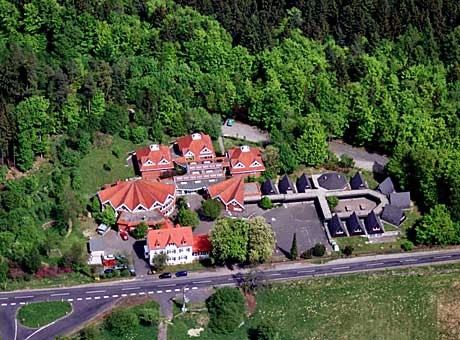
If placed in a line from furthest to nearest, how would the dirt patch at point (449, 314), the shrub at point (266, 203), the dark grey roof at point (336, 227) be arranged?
the shrub at point (266, 203)
the dark grey roof at point (336, 227)
the dirt patch at point (449, 314)

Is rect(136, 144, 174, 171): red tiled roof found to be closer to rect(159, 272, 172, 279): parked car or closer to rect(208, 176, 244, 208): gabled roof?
rect(208, 176, 244, 208): gabled roof

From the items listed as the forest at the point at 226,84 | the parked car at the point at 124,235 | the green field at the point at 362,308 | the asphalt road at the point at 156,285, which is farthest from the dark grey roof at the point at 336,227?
the parked car at the point at 124,235

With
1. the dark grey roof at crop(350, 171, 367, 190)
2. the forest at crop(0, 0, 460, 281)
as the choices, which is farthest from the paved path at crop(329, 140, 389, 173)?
the dark grey roof at crop(350, 171, 367, 190)

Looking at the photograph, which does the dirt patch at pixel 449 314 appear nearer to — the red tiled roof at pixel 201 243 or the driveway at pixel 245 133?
the red tiled roof at pixel 201 243

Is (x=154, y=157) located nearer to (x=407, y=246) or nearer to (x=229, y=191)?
(x=229, y=191)

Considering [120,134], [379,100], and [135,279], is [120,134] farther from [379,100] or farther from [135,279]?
[379,100]
